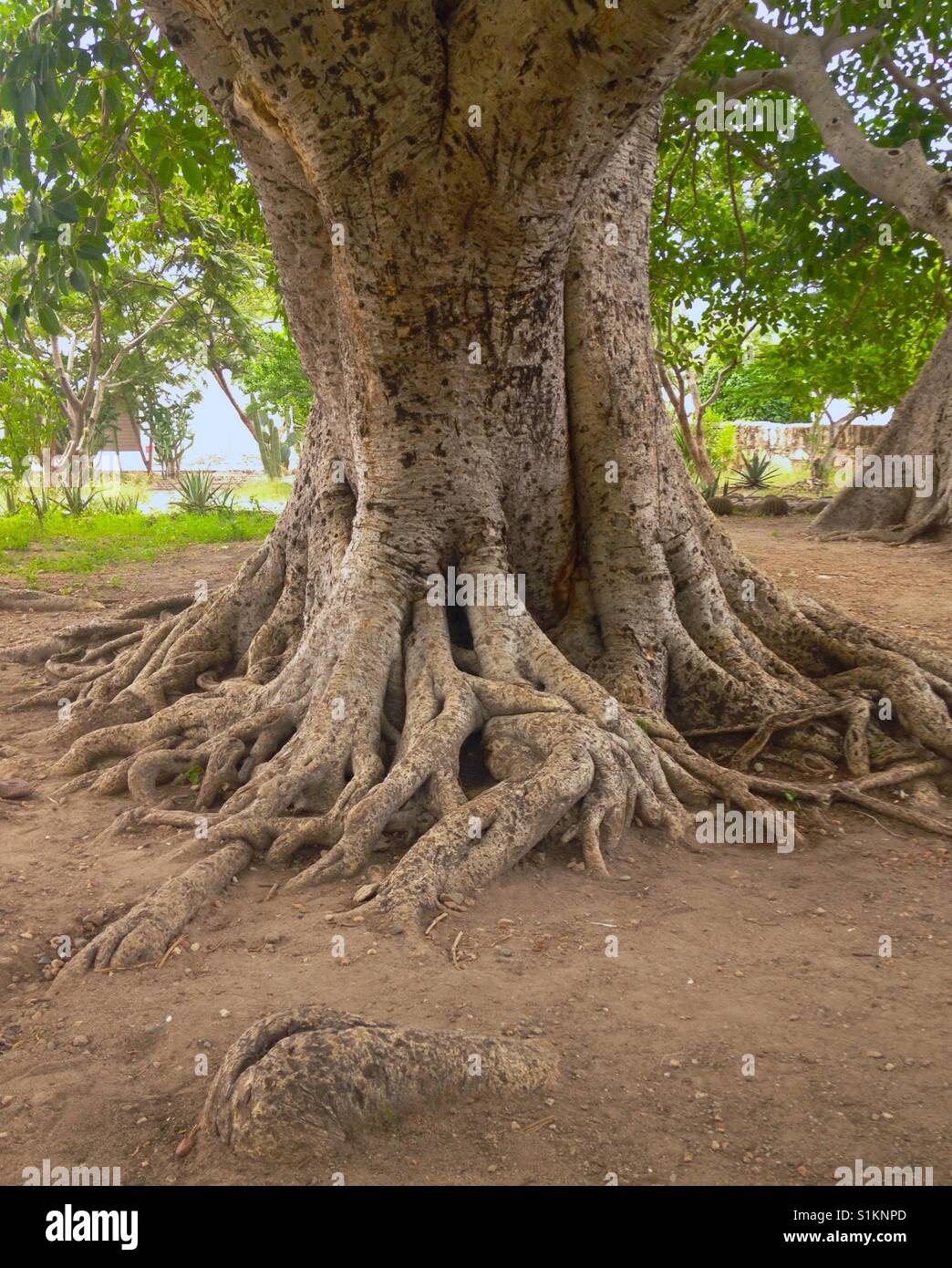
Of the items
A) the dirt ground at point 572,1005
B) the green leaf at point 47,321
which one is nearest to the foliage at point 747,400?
the green leaf at point 47,321

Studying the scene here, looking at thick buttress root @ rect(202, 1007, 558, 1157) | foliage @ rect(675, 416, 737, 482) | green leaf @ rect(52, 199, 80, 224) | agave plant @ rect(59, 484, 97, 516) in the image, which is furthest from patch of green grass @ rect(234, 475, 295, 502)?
thick buttress root @ rect(202, 1007, 558, 1157)

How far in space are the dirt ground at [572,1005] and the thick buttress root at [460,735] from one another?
0.18 meters

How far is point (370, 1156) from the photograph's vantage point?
255cm

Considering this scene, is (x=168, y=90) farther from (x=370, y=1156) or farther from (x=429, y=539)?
(x=370, y=1156)

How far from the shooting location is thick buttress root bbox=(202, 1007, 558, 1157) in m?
2.53

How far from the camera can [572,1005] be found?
10.6ft

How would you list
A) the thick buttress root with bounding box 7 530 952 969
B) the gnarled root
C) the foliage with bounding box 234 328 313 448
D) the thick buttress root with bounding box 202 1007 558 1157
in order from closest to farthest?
the thick buttress root with bounding box 202 1007 558 1157
the gnarled root
the thick buttress root with bounding box 7 530 952 969
the foliage with bounding box 234 328 313 448

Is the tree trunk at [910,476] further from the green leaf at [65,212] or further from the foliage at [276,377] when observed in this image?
the foliage at [276,377]

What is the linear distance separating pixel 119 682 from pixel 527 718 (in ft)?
10.5

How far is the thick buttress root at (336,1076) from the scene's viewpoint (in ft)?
8.30

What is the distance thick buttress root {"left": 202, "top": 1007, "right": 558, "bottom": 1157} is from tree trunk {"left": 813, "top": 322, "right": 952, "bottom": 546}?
33.1ft

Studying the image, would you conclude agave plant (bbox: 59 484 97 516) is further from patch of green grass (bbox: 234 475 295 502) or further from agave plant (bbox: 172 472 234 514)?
patch of green grass (bbox: 234 475 295 502)

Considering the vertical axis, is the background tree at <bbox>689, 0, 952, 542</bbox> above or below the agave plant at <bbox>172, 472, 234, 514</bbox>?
above

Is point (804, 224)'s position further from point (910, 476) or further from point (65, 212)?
point (65, 212)
